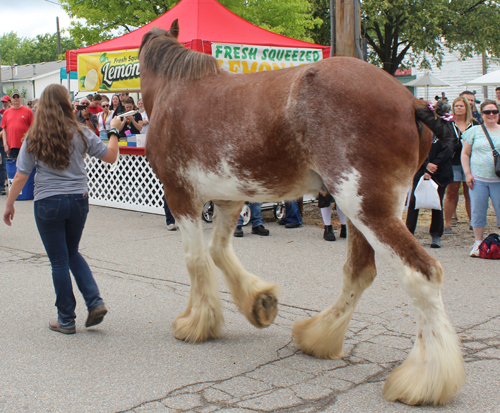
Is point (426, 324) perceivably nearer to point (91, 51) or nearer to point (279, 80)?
point (279, 80)

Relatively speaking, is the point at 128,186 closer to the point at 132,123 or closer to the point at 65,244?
the point at 132,123

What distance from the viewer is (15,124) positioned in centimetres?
1179

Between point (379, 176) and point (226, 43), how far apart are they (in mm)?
7438

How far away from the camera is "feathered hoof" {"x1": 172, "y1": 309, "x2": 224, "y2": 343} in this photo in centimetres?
380

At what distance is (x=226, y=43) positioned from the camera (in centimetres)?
962

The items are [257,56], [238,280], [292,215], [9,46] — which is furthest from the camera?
[9,46]

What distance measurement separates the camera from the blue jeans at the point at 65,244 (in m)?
3.87

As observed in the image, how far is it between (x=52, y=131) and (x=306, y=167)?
1.95 metres

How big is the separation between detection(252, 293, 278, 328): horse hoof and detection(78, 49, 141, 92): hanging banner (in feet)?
24.3

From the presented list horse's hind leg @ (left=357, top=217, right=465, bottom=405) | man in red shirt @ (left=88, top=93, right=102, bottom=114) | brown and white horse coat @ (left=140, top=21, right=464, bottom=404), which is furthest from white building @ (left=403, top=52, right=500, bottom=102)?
horse's hind leg @ (left=357, top=217, right=465, bottom=405)

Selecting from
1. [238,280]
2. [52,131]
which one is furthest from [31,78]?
[238,280]

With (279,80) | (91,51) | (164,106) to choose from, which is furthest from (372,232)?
(91,51)

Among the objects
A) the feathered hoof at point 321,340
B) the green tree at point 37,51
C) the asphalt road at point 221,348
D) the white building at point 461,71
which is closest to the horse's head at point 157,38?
the asphalt road at point 221,348

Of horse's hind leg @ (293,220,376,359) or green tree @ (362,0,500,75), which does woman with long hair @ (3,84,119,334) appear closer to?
horse's hind leg @ (293,220,376,359)
